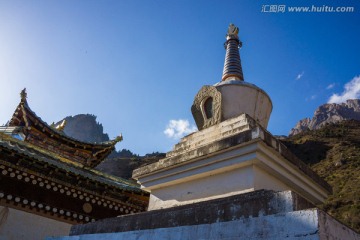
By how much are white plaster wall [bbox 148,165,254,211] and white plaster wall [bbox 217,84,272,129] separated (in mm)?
1566

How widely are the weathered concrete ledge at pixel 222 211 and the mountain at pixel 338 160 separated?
33.9m

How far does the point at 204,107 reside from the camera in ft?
20.6

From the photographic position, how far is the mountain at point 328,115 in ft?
388

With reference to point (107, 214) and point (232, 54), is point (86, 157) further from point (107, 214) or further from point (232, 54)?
point (232, 54)

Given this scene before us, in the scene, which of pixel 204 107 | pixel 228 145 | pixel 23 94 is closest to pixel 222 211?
pixel 228 145

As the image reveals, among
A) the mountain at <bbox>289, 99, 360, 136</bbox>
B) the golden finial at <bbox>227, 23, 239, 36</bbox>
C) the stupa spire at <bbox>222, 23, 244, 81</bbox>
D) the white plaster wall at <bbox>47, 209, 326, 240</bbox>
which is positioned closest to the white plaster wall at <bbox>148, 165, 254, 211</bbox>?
the white plaster wall at <bbox>47, 209, 326, 240</bbox>

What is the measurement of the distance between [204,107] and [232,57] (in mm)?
1834

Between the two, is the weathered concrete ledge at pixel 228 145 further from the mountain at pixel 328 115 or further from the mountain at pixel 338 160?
the mountain at pixel 328 115

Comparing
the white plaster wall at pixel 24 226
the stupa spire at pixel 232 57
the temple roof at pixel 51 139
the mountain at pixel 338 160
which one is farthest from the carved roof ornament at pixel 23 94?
the mountain at pixel 338 160

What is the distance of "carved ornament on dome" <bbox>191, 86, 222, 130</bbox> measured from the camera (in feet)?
19.1

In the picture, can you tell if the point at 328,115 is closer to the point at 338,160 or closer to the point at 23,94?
the point at 338,160

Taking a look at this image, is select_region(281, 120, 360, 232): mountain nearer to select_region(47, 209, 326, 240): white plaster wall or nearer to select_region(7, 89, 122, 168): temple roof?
select_region(7, 89, 122, 168): temple roof

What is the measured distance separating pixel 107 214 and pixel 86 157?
6342 millimetres

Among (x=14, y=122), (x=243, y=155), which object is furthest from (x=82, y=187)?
(x=14, y=122)
